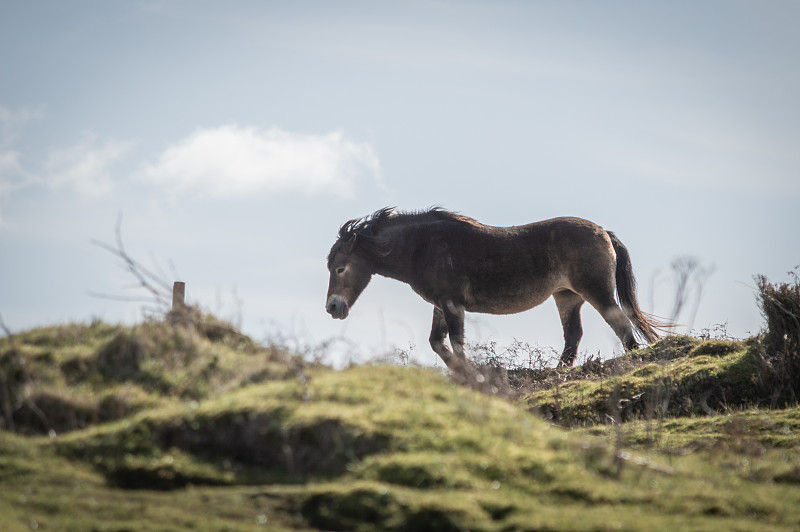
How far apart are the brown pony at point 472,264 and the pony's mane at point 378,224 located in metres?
0.02

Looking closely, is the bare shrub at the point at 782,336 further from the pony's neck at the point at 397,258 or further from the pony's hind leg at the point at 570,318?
the pony's neck at the point at 397,258

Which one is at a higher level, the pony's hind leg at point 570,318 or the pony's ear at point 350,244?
the pony's ear at point 350,244

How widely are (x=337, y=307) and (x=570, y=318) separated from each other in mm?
5008

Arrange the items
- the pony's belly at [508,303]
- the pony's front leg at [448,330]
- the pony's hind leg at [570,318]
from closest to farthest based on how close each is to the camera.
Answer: the pony's front leg at [448,330] → the pony's belly at [508,303] → the pony's hind leg at [570,318]

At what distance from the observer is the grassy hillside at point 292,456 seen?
17.8 ft

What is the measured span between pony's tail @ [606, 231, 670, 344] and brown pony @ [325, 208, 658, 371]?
0.04m

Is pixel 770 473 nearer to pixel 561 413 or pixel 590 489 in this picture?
pixel 590 489

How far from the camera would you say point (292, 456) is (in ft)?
20.2

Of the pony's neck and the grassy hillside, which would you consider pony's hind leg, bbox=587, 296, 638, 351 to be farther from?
the grassy hillside

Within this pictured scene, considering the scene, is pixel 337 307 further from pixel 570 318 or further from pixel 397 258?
pixel 570 318

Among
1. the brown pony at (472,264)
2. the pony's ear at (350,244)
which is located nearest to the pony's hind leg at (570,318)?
the brown pony at (472,264)

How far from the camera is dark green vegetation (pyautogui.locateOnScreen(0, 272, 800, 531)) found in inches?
214

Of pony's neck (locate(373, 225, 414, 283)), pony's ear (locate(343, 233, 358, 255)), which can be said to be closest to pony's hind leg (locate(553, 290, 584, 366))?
pony's neck (locate(373, 225, 414, 283))

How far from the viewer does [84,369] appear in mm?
7402
